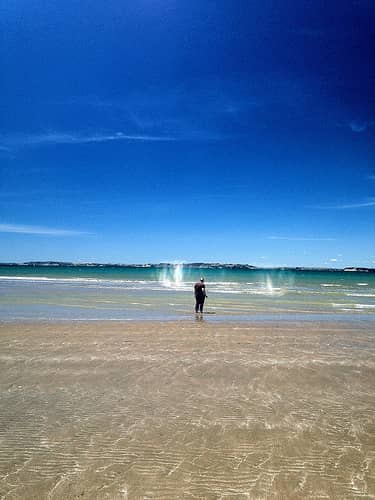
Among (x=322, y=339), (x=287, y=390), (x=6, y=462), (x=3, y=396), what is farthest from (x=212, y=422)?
(x=322, y=339)

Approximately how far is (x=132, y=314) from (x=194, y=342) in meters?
7.91

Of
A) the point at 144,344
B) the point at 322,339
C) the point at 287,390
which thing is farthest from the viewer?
the point at 322,339

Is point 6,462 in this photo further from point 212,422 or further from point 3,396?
point 212,422

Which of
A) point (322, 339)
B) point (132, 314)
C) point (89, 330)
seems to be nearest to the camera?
point (322, 339)

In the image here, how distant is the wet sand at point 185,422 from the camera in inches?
159

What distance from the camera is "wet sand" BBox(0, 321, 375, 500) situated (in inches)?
159

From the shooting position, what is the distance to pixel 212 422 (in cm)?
559

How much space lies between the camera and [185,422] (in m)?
5.55

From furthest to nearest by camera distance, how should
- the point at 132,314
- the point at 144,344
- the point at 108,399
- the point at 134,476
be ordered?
the point at 132,314 < the point at 144,344 < the point at 108,399 < the point at 134,476

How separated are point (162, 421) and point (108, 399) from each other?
144 cm

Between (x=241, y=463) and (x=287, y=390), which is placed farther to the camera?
(x=287, y=390)

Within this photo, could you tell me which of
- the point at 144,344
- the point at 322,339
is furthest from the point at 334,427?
the point at 322,339

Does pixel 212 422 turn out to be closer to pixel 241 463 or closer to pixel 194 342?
pixel 241 463

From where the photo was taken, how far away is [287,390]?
7.16 metres
